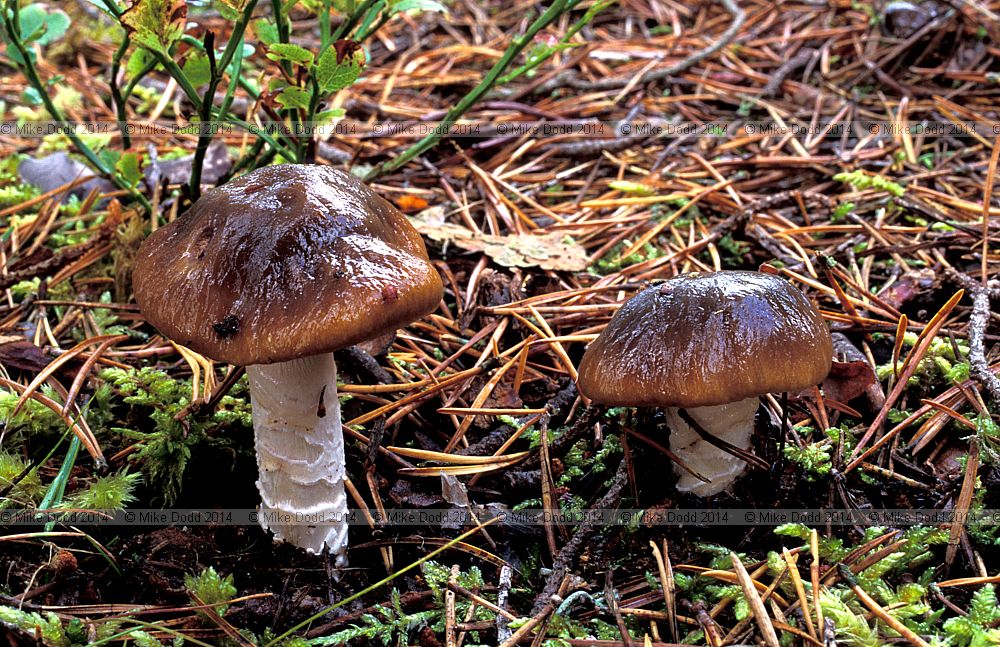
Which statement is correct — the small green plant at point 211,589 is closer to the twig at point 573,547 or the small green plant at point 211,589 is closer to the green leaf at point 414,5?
the twig at point 573,547

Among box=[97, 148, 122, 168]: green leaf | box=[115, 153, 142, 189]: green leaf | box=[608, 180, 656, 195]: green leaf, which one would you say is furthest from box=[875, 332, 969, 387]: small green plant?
box=[97, 148, 122, 168]: green leaf

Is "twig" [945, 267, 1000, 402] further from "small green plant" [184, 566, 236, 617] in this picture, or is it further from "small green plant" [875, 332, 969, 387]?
"small green plant" [184, 566, 236, 617]

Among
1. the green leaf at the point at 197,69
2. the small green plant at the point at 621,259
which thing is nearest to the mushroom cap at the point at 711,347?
the small green plant at the point at 621,259

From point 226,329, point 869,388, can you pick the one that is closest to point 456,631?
point 226,329

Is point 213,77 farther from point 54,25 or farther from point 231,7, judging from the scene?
point 54,25

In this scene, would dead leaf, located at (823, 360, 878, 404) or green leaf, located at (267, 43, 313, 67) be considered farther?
dead leaf, located at (823, 360, 878, 404)

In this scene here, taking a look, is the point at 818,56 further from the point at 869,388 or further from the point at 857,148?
the point at 869,388

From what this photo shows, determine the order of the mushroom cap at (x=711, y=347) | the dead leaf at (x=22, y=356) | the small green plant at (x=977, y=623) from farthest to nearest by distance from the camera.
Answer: the dead leaf at (x=22, y=356), the mushroom cap at (x=711, y=347), the small green plant at (x=977, y=623)

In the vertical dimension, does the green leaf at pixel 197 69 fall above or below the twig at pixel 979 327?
above
